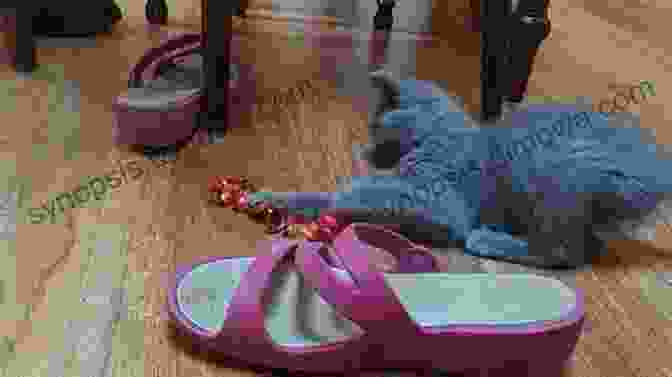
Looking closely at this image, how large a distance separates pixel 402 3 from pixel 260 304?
125 centimetres

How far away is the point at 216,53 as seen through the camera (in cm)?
85

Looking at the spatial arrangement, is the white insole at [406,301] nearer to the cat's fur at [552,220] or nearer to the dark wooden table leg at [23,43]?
the cat's fur at [552,220]

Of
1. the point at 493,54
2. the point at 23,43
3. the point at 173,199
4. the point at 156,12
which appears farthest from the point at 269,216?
the point at 156,12

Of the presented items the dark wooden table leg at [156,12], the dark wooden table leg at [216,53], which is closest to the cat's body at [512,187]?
the dark wooden table leg at [216,53]

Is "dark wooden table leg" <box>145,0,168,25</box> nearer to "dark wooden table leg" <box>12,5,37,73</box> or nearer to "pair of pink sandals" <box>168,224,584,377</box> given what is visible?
"dark wooden table leg" <box>12,5,37,73</box>

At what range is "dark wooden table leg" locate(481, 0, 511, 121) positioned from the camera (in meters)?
0.93

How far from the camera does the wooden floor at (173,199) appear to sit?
22.5 inches

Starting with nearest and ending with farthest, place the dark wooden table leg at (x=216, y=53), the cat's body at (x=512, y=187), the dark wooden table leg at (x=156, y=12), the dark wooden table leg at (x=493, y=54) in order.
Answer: the cat's body at (x=512, y=187), the dark wooden table leg at (x=216, y=53), the dark wooden table leg at (x=493, y=54), the dark wooden table leg at (x=156, y=12)

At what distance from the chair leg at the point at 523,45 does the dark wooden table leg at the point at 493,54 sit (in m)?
0.05

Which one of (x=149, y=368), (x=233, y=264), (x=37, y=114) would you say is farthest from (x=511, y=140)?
(x=37, y=114)

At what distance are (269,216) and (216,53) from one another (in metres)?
0.25

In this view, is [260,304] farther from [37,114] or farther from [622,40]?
[622,40]

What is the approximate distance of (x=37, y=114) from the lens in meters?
0.90

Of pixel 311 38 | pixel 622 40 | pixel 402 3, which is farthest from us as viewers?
pixel 402 3
